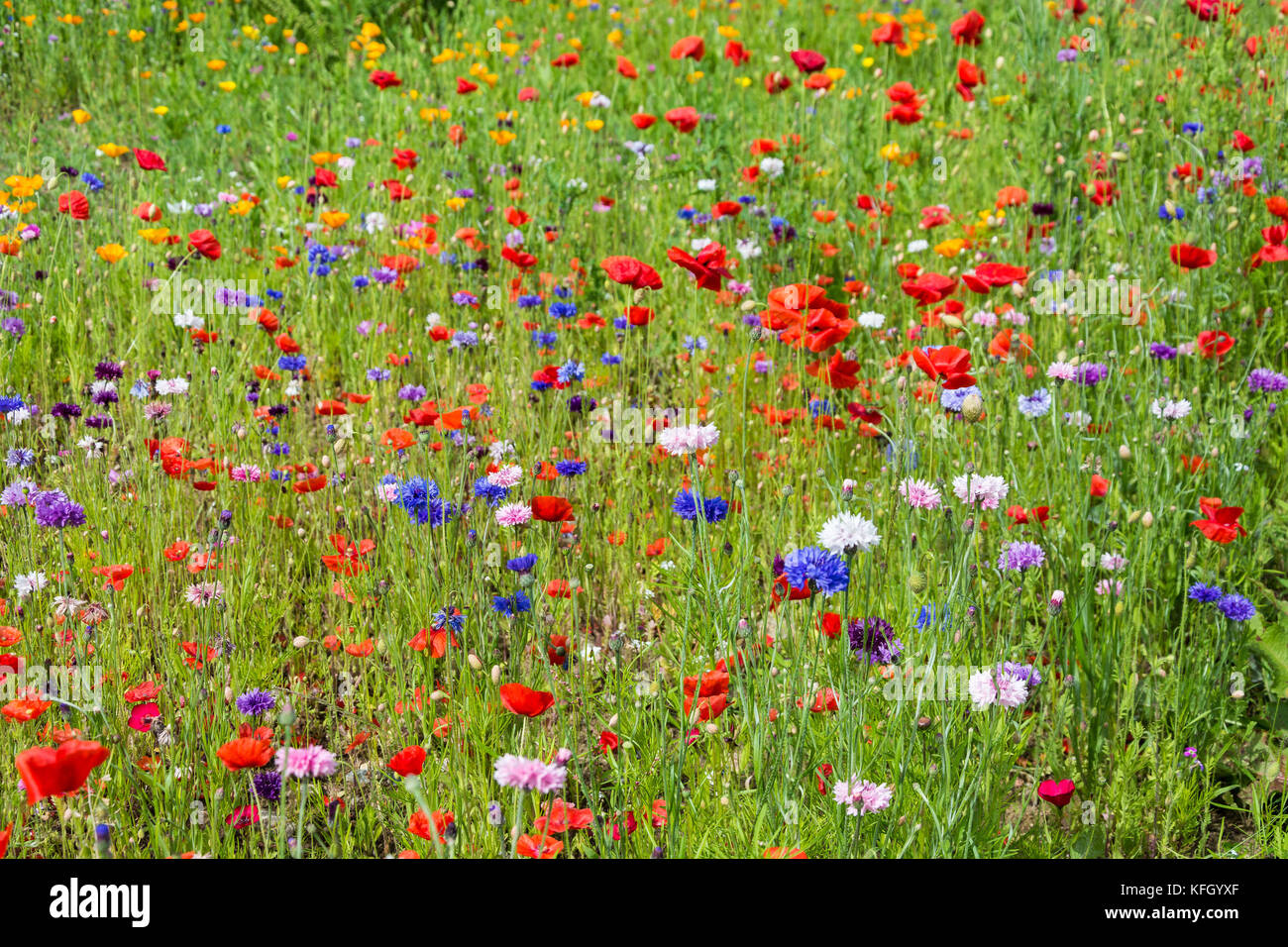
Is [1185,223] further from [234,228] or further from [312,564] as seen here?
[234,228]

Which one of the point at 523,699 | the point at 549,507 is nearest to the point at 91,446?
the point at 549,507

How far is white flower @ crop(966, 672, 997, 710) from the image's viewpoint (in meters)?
1.50

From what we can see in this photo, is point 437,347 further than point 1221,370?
Yes

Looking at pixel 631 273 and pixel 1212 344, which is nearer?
pixel 631 273

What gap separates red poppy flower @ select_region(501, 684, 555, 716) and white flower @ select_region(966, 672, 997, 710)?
0.66 metres

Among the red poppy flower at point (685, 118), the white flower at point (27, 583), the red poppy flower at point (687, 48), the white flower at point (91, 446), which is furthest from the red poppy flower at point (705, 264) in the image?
the red poppy flower at point (687, 48)

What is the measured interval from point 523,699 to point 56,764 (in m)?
0.51

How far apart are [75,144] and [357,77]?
150cm

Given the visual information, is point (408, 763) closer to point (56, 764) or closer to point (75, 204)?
point (56, 764)

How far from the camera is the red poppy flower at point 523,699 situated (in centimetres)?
126

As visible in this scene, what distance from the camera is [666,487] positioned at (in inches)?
99.9

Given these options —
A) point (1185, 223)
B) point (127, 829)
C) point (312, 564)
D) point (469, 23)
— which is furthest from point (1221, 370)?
point (469, 23)

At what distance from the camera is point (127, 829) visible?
1.58 m

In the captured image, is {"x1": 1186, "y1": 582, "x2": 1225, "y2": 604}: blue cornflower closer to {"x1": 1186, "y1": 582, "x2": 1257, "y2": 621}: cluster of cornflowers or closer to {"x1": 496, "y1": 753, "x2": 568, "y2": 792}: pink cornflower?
{"x1": 1186, "y1": 582, "x2": 1257, "y2": 621}: cluster of cornflowers
